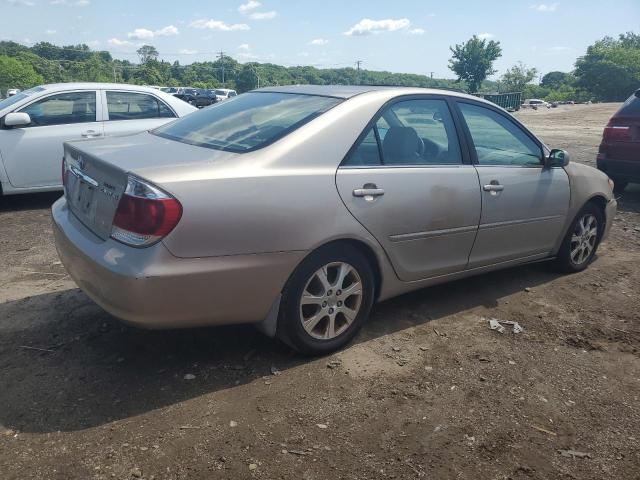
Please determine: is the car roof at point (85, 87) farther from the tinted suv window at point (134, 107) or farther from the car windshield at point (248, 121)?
the car windshield at point (248, 121)

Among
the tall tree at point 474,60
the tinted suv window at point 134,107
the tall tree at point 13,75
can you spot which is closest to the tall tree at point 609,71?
the tall tree at point 474,60

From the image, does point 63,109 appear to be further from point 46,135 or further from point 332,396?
point 332,396

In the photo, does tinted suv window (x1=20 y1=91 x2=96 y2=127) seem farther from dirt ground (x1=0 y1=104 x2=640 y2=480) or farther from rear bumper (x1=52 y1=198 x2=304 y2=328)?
rear bumper (x1=52 y1=198 x2=304 y2=328)

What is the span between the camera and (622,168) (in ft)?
26.3

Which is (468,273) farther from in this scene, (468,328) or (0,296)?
(0,296)

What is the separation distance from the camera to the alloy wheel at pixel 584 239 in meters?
5.01

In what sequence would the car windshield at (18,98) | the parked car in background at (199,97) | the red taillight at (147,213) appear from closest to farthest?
the red taillight at (147,213) < the car windshield at (18,98) < the parked car in background at (199,97)

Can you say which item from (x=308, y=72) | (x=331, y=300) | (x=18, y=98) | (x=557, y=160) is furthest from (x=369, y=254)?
(x=308, y=72)

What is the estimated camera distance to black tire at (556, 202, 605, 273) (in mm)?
4941

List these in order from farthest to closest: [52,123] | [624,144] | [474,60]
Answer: [474,60], [624,144], [52,123]

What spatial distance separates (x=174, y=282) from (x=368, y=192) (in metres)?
1.28

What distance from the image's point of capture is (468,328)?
3.93 meters

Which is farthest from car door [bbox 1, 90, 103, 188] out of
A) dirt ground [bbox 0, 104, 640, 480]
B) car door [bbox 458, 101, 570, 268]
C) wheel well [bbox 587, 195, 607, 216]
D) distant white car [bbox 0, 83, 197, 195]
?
wheel well [bbox 587, 195, 607, 216]

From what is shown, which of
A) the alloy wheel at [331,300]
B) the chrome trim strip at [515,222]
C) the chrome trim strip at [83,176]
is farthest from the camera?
the chrome trim strip at [515,222]
